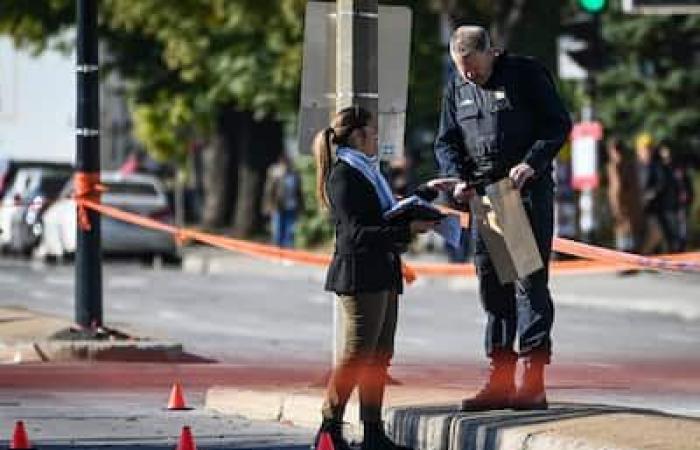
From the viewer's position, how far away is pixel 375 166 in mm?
10594

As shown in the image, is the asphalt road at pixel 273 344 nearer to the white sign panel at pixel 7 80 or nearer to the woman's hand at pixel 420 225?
the woman's hand at pixel 420 225

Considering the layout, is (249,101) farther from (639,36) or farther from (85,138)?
(85,138)

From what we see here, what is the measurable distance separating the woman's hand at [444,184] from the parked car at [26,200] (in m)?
12.8

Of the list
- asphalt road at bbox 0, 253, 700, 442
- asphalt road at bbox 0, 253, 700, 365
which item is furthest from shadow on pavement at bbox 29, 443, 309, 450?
asphalt road at bbox 0, 253, 700, 365

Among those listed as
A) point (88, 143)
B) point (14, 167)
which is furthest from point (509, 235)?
point (14, 167)

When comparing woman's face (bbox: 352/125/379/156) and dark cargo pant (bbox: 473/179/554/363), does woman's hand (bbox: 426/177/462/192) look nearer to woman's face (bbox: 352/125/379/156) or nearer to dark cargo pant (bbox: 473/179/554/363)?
dark cargo pant (bbox: 473/179/554/363)

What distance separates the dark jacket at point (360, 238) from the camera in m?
10.4

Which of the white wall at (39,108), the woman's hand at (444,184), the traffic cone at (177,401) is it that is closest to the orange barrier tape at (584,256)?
the woman's hand at (444,184)

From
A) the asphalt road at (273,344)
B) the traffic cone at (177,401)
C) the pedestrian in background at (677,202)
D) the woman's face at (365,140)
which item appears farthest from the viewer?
the pedestrian in background at (677,202)

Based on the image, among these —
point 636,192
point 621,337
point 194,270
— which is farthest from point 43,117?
point 621,337

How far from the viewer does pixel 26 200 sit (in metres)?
26.0

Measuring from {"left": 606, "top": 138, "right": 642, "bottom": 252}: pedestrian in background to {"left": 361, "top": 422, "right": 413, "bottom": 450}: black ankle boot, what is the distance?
18.8 m

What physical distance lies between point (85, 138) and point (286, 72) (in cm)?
2029

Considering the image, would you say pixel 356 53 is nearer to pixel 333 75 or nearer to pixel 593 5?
pixel 333 75
